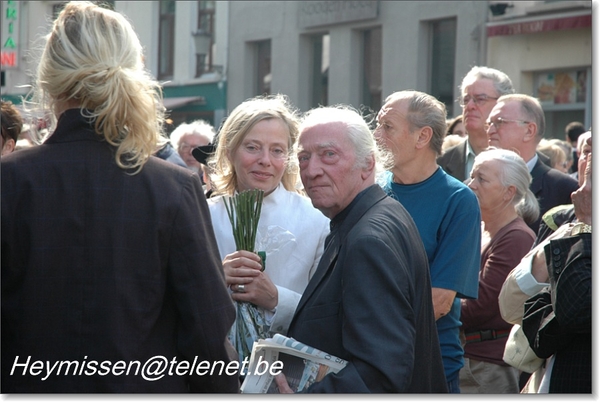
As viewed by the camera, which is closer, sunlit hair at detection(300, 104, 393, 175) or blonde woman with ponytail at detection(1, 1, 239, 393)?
blonde woman with ponytail at detection(1, 1, 239, 393)

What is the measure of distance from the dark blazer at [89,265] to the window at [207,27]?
19.9 m

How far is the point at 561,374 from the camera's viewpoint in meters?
3.10

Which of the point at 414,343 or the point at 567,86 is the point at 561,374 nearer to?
the point at 414,343

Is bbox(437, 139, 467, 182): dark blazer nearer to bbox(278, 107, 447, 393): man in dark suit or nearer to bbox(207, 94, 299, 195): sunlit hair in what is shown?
bbox(207, 94, 299, 195): sunlit hair

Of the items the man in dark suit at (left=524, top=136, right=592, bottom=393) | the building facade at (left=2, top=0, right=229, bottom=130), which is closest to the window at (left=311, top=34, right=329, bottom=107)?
the building facade at (left=2, top=0, right=229, bottom=130)

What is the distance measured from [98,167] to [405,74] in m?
15.6

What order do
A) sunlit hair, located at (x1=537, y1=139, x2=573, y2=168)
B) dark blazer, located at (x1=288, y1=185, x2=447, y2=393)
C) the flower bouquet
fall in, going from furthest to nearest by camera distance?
sunlit hair, located at (x1=537, y1=139, x2=573, y2=168)
the flower bouquet
dark blazer, located at (x1=288, y1=185, x2=447, y2=393)

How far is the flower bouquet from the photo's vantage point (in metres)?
3.33

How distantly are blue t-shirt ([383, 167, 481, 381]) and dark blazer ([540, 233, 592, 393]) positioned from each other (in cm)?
70

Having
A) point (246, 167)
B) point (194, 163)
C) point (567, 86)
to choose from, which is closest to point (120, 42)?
point (246, 167)

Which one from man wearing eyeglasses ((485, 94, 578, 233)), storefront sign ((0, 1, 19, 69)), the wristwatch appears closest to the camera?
the wristwatch

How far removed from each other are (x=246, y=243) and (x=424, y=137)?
1133 millimetres

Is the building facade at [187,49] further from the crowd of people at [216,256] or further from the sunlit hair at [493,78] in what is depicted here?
the crowd of people at [216,256]

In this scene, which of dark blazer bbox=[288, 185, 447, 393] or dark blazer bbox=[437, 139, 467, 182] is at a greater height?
dark blazer bbox=[437, 139, 467, 182]
